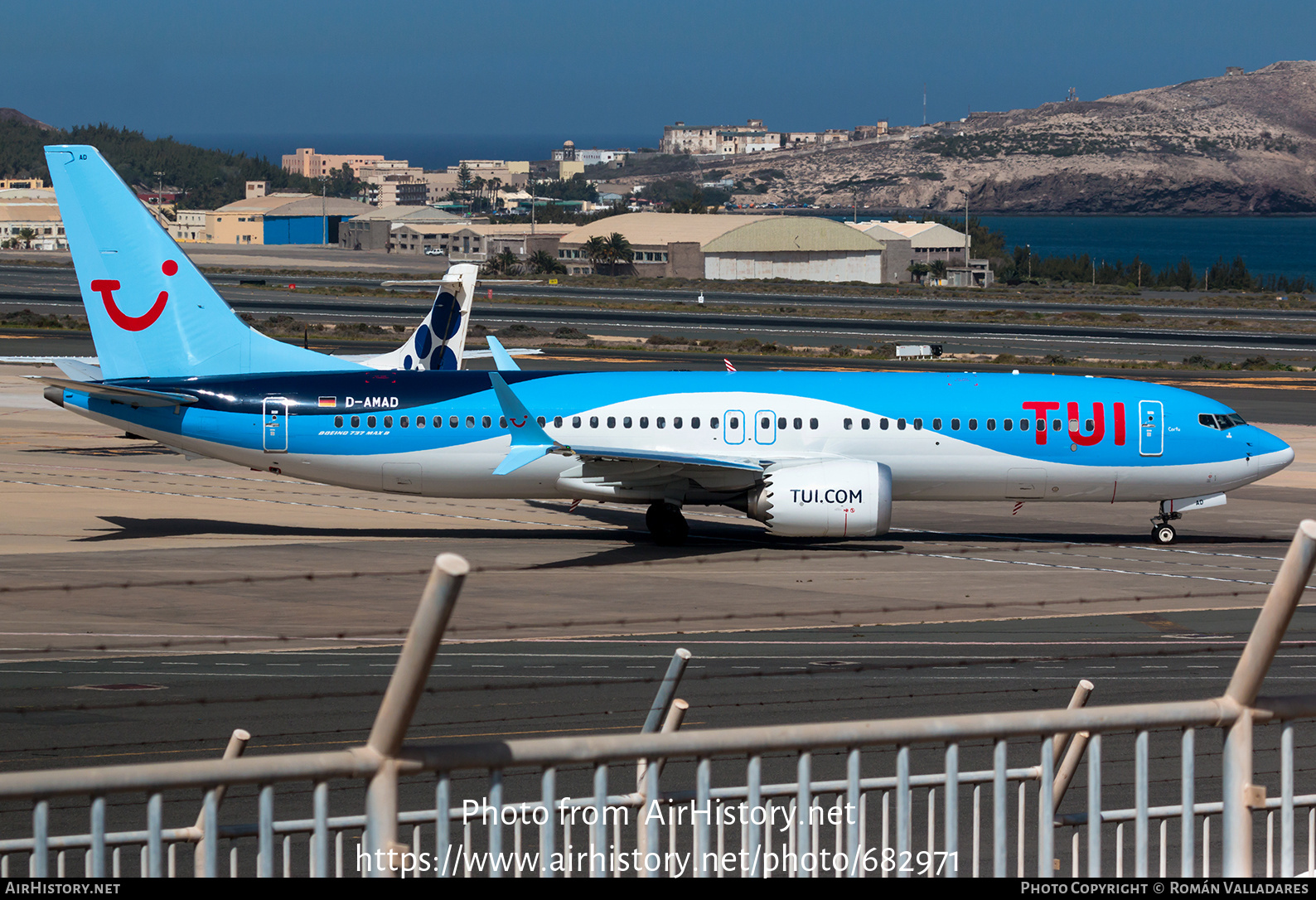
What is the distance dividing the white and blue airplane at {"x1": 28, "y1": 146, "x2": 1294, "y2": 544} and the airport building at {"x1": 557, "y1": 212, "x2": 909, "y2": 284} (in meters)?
137

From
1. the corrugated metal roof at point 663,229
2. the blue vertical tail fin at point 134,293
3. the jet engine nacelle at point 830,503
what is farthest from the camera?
the corrugated metal roof at point 663,229

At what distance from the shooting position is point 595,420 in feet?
123

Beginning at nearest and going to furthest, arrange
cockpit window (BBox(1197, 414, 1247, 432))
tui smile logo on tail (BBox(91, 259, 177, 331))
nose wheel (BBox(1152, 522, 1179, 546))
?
cockpit window (BBox(1197, 414, 1247, 432))
tui smile logo on tail (BBox(91, 259, 177, 331))
nose wheel (BBox(1152, 522, 1179, 546))

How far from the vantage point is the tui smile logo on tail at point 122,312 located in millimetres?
38000

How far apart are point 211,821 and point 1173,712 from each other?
4.75 meters

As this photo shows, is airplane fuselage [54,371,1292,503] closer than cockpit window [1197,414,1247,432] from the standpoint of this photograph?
Yes

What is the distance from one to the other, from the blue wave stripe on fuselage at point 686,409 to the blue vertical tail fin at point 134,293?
91cm

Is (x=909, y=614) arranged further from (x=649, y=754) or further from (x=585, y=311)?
(x=585, y=311)

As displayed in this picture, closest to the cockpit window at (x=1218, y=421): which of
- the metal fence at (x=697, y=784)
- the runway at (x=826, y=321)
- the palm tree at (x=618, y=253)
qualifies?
the metal fence at (x=697, y=784)

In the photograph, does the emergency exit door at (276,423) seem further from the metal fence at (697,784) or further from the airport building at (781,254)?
the airport building at (781,254)

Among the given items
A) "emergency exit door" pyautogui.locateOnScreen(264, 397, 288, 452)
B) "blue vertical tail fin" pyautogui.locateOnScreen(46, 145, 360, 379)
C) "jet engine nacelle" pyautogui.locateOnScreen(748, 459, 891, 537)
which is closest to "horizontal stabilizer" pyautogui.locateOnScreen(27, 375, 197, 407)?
"blue vertical tail fin" pyautogui.locateOnScreen(46, 145, 360, 379)

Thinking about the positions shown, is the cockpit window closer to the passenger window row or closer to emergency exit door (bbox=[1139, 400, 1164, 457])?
emergency exit door (bbox=[1139, 400, 1164, 457])

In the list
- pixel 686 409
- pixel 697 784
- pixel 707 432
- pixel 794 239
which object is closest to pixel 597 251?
pixel 794 239

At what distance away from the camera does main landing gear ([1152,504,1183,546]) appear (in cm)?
3816
